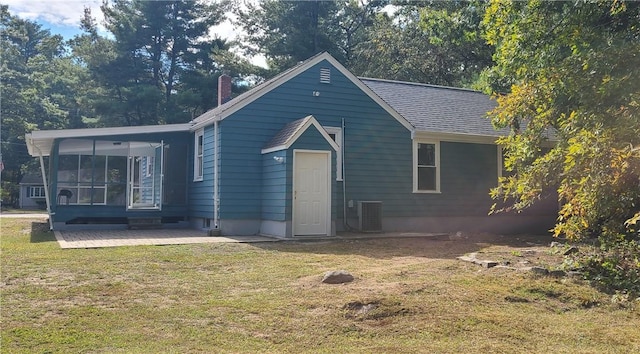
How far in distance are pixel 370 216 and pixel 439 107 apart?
5098mm

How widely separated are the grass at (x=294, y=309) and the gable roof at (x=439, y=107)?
708 cm

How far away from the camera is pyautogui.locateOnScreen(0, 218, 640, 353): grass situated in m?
4.15

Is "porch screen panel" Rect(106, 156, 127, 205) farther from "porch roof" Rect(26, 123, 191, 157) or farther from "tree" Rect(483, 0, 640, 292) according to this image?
"tree" Rect(483, 0, 640, 292)

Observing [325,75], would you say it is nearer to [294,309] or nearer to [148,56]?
[294,309]

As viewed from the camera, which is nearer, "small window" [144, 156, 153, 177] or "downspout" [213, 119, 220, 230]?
"downspout" [213, 119, 220, 230]

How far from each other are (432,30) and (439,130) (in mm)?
3330

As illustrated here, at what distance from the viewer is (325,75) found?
44.5ft

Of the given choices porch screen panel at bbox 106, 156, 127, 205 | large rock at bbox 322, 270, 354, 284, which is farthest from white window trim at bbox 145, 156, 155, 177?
large rock at bbox 322, 270, 354, 284

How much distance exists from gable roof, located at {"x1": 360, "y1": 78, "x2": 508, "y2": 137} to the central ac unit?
261 cm

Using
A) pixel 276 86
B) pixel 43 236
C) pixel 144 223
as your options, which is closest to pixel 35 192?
pixel 144 223

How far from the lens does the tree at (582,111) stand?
5879 mm

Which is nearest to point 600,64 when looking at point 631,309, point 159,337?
point 631,309

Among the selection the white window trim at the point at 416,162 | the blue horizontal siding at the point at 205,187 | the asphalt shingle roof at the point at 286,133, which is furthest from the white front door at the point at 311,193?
the white window trim at the point at 416,162

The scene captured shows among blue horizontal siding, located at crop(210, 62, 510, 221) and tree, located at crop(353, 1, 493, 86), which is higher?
tree, located at crop(353, 1, 493, 86)
